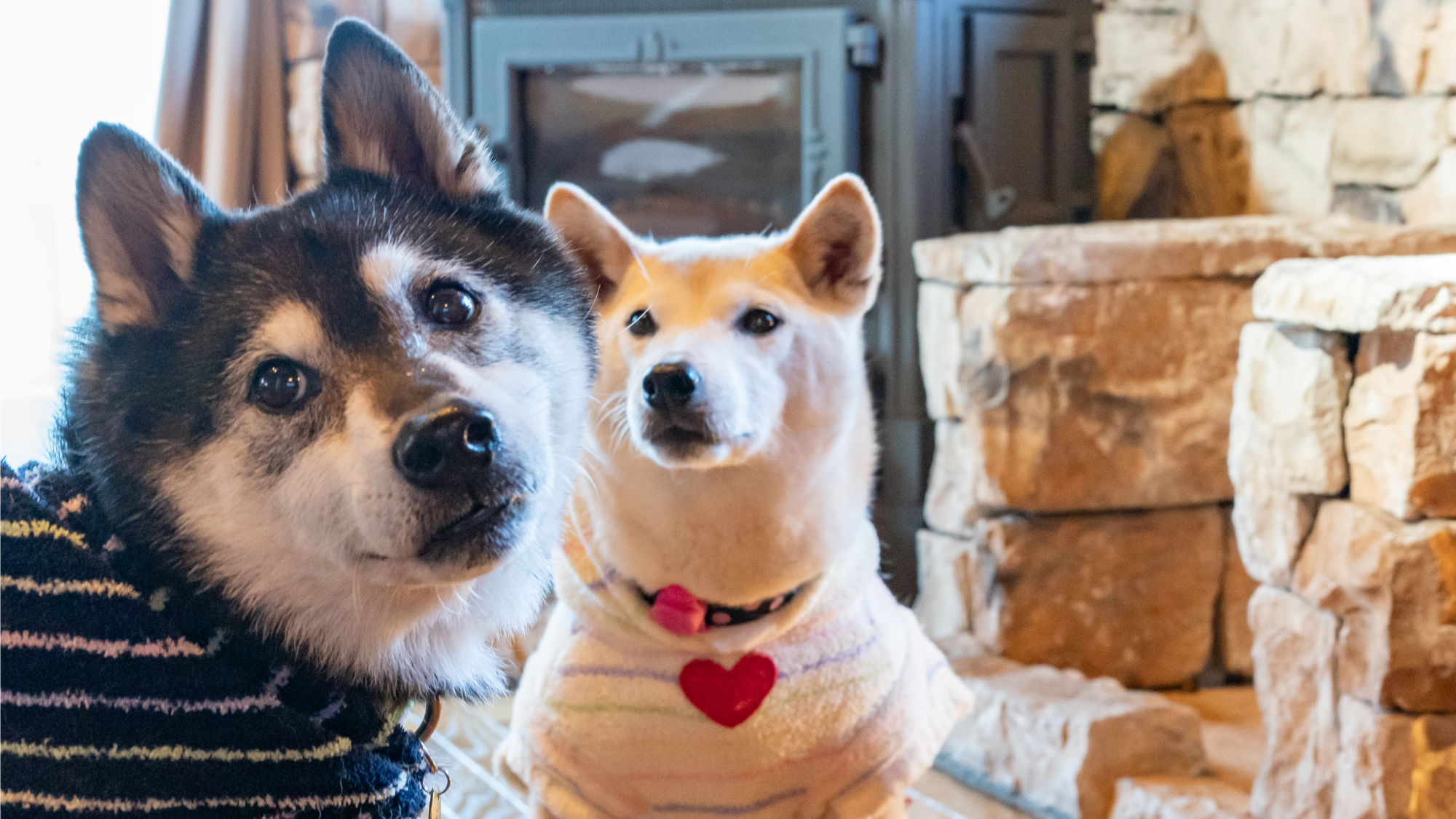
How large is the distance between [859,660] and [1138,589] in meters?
1.34

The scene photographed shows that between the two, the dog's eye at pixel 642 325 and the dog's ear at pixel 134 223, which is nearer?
the dog's ear at pixel 134 223

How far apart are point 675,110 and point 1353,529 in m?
1.64

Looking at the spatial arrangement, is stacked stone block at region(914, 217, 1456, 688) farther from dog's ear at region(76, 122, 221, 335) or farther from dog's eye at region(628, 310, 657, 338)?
dog's ear at region(76, 122, 221, 335)

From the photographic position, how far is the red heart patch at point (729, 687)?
1.24m

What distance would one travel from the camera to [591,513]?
1.36m

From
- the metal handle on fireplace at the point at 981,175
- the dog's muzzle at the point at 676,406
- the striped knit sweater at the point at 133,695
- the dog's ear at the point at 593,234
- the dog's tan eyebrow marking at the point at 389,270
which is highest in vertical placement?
the metal handle on fireplace at the point at 981,175

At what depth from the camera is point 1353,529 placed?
1.48 meters

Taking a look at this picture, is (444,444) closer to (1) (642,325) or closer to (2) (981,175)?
(1) (642,325)

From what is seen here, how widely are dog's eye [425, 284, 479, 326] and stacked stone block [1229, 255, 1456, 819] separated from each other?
1141 millimetres

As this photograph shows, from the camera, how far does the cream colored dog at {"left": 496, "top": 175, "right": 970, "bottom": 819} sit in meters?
1.25

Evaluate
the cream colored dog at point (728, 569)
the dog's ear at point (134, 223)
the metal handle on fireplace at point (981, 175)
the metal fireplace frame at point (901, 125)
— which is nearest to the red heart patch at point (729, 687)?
the cream colored dog at point (728, 569)

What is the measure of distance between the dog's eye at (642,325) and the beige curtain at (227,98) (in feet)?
4.51

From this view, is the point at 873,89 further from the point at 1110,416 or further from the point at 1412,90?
the point at 1412,90

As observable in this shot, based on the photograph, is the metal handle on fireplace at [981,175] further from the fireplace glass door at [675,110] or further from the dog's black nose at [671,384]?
the dog's black nose at [671,384]
